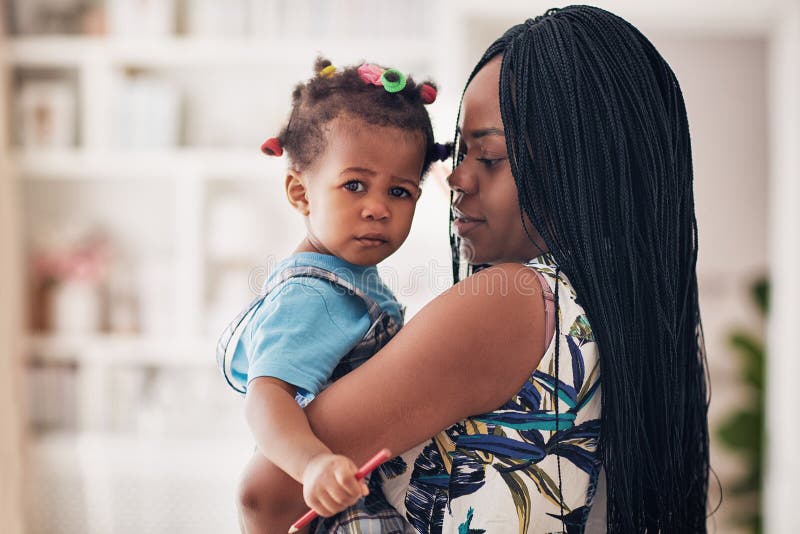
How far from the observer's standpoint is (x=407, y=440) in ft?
2.80

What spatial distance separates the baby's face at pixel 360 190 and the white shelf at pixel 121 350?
240 cm

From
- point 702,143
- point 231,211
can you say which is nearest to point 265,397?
point 231,211

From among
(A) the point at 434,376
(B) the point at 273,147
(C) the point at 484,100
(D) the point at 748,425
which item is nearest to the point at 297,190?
(B) the point at 273,147

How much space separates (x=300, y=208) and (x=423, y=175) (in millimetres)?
188

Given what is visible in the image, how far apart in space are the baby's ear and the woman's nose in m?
0.21

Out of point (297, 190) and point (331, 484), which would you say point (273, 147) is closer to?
point (297, 190)

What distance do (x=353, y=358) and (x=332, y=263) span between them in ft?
0.42

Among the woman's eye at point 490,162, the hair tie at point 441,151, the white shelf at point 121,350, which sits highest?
the hair tie at point 441,151

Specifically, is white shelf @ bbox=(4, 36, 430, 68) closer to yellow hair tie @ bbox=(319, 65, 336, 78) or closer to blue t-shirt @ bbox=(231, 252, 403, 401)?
yellow hair tie @ bbox=(319, 65, 336, 78)

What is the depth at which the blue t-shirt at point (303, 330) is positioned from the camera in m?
0.89

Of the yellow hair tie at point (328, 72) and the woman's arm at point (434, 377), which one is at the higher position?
the yellow hair tie at point (328, 72)

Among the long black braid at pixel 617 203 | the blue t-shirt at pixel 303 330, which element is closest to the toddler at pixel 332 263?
the blue t-shirt at pixel 303 330

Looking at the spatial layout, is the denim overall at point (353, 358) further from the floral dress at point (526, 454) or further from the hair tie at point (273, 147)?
the hair tie at point (273, 147)

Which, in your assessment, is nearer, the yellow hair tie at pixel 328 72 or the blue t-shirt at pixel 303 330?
the blue t-shirt at pixel 303 330
